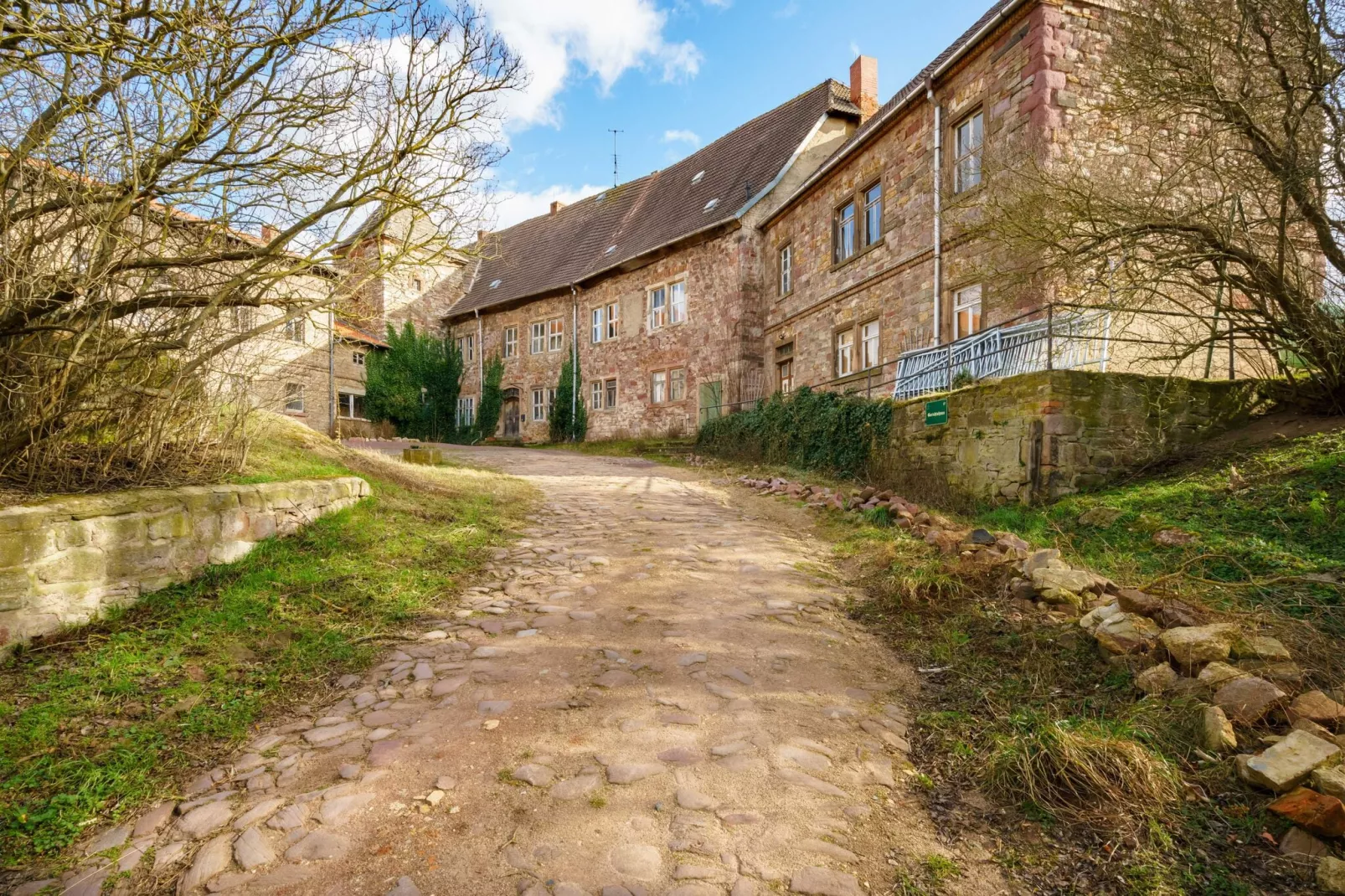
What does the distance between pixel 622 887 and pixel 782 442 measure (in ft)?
44.1

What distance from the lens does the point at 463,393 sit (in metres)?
29.8

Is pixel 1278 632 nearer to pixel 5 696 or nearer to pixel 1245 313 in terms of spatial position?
pixel 1245 313

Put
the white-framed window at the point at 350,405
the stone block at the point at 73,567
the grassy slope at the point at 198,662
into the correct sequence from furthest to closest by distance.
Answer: the white-framed window at the point at 350,405
the stone block at the point at 73,567
the grassy slope at the point at 198,662

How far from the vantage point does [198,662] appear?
405 centimetres

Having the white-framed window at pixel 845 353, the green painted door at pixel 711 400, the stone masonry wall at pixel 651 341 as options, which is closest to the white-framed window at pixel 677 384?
the stone masonry wall at pixel 651 341

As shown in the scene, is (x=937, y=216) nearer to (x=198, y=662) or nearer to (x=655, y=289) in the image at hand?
(x=655, y=289)

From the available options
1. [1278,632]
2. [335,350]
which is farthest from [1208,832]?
[335,350]

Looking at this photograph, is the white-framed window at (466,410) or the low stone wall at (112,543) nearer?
the low stone wall at (112,543)

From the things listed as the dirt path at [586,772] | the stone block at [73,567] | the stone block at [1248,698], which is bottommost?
the dirt path at [586,772]

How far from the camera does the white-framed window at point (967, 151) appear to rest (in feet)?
39.4

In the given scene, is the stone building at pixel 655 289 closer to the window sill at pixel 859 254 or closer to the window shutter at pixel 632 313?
the window shutter at pixel 632 313

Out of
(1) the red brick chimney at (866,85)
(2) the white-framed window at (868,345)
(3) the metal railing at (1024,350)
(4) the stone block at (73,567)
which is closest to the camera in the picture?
(4) the stone block at (73,567)

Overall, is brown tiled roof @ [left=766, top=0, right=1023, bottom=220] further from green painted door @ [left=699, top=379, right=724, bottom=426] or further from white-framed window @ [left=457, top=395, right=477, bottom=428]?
white-framed window @ [left=457, top=395, right=477, bottom=428]

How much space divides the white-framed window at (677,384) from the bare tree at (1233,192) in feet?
46.9
